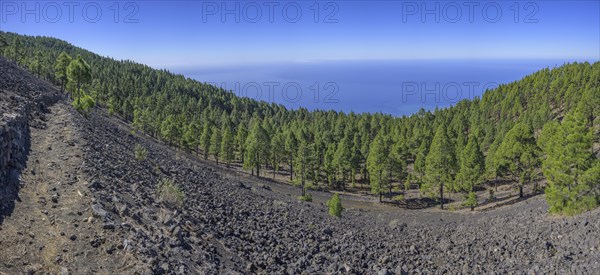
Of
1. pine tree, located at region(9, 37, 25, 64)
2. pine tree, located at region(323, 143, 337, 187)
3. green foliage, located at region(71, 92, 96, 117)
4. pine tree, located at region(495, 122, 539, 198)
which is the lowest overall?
pine tree, located at region(323, 143, 337, 187)

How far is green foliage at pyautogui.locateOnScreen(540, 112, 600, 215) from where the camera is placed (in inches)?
1137

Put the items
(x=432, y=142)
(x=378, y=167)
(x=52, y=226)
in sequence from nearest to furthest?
1. (x=52, y=226)
2. (x=378, y=167)
3. (x=432, y=142)

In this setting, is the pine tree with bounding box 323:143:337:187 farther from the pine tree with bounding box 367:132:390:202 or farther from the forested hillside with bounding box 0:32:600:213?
the pine tree with bounding box 367:132:390:202

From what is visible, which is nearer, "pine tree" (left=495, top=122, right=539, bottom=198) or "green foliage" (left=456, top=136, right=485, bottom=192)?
"pine tree" (left=495, top=122, right=539, bottom=198)

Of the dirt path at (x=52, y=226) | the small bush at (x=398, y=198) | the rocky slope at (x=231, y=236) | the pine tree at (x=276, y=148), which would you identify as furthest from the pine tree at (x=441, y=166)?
the dirt path at (x=52, y=226)

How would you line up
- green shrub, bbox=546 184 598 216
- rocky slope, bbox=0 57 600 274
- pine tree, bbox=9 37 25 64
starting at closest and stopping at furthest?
rocky slope, bbox=0 57 600 274
green shrub, bbox=546 184 598 216
pine tree, bbox=9 37 25 64

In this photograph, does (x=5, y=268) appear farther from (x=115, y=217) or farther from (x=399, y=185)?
(x=399, y=185)

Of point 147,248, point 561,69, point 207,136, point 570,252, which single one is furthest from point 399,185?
point 561,69

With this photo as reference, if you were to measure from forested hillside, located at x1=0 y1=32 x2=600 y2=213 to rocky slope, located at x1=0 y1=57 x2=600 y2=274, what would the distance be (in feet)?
23.6

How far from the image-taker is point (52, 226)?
49.3 ft

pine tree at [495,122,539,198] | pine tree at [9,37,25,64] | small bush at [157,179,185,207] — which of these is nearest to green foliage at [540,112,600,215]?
pine tree at [495,122,539,198]

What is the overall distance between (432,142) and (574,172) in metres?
37.2

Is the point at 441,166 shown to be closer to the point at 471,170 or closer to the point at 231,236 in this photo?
the point at 471,170

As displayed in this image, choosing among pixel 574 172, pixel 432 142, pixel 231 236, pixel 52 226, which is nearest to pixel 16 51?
pixel 432 142
